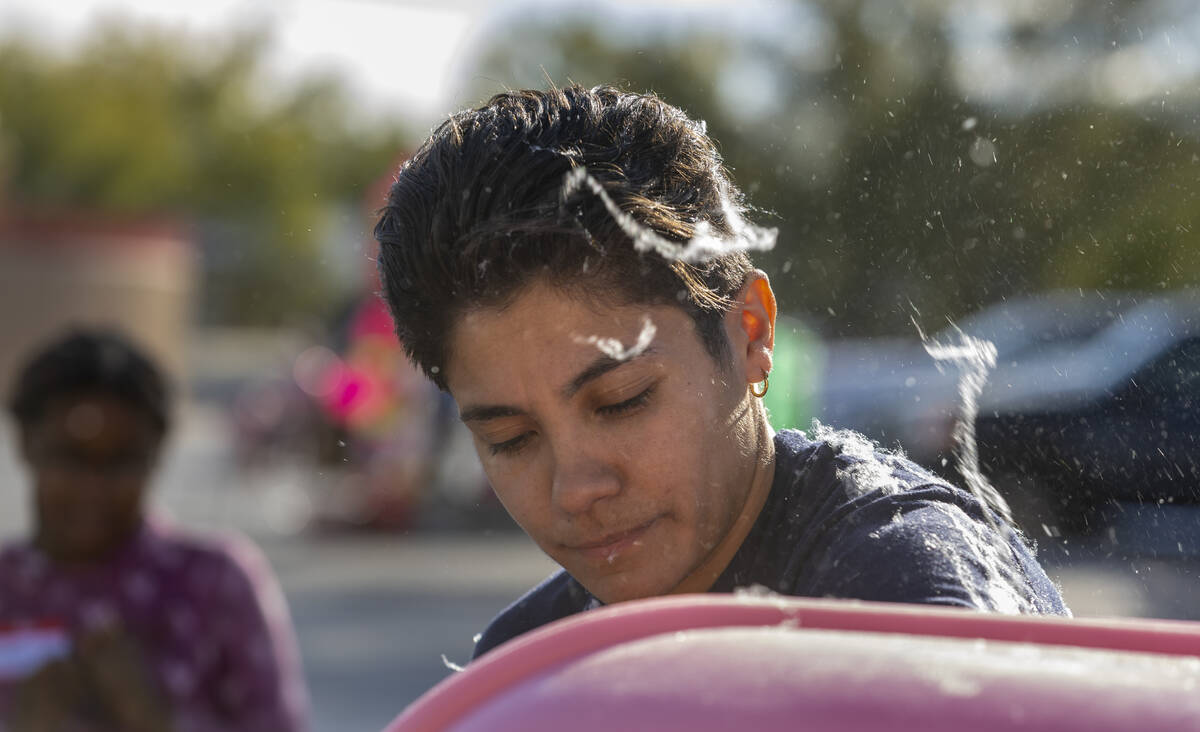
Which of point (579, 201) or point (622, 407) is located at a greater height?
point (579, 201)

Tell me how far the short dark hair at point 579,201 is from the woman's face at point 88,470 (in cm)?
182

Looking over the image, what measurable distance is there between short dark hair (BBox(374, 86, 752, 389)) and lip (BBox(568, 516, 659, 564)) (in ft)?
0.44

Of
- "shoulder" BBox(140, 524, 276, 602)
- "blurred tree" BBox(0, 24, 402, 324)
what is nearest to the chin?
"shoulder" BBox(140, 524, 276, 602)

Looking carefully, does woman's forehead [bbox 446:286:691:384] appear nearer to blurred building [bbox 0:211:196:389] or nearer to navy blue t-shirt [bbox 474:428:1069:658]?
navy blue t-shirt [bbox 474:428:1069:658]

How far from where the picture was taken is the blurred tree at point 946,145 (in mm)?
971

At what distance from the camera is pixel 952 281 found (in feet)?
3.21

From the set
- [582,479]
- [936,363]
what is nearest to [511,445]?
[582,479]

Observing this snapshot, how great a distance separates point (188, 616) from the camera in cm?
257

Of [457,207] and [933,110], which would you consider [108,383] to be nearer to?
[457,207]

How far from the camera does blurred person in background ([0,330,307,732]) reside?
7.63ft

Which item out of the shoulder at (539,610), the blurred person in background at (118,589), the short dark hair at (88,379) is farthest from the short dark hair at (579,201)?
the short dark hair at (88,379)

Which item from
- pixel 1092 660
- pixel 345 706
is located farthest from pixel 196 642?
pixel 345 706

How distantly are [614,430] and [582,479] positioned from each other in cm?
4

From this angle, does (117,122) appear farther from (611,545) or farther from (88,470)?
(611,545)
